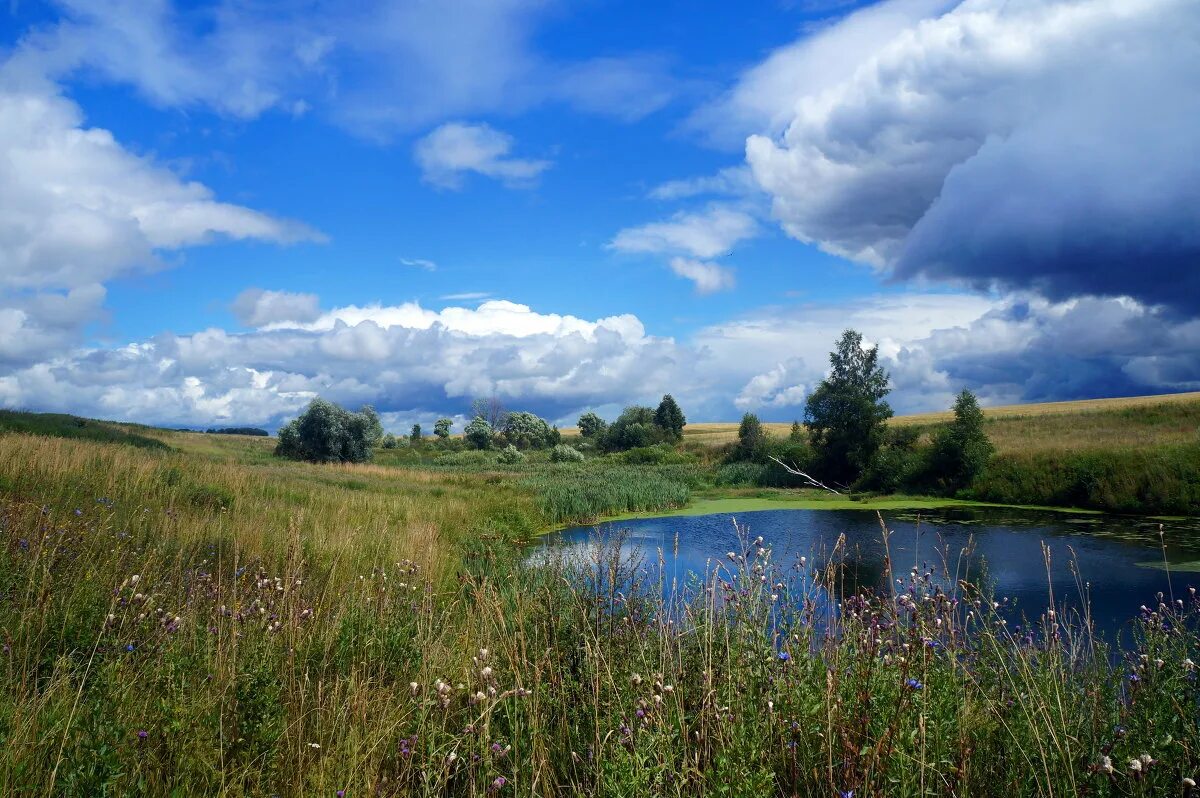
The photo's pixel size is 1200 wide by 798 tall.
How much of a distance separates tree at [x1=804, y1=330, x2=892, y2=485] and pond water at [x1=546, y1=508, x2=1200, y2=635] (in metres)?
10.5

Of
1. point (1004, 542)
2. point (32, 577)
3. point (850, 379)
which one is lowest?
point (1004, 542)

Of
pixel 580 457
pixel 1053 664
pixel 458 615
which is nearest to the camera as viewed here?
pixel 1053 664

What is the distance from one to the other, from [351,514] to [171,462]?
4.64 metres

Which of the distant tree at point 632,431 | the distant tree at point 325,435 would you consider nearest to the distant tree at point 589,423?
the distant tree at point 632,431

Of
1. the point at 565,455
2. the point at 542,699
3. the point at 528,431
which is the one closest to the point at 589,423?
the point at 528,431

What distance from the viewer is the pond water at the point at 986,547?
1092cm

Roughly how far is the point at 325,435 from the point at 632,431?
28706 millimetres

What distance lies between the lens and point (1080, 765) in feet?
9.93

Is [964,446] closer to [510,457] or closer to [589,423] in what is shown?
[510,457]

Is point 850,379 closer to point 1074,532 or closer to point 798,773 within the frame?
point 1074,532

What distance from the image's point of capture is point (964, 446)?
1164 inches

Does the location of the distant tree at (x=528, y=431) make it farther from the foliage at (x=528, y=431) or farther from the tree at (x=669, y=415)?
the tree at (x=669, y=415)

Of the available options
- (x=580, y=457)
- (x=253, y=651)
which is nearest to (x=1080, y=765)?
(x=253, y=651)

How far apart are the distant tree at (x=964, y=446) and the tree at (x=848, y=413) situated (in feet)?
16.1
